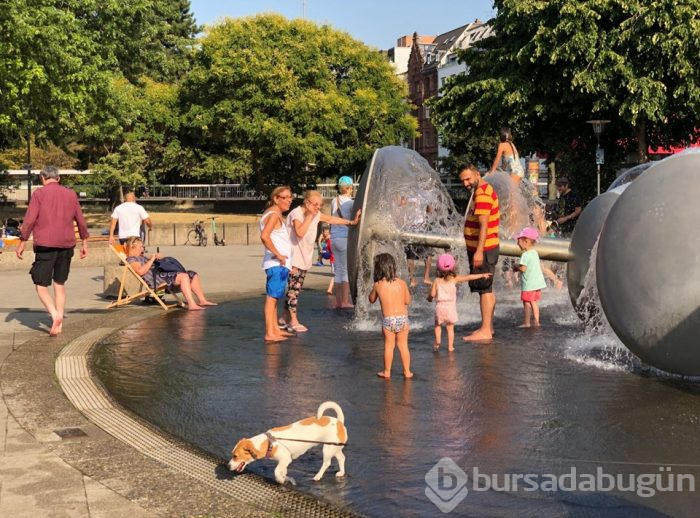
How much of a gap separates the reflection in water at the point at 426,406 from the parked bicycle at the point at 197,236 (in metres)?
20.6

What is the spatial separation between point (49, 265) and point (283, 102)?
139ft

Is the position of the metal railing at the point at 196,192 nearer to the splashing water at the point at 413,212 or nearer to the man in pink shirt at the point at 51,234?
the splashing water at the point at 413,212

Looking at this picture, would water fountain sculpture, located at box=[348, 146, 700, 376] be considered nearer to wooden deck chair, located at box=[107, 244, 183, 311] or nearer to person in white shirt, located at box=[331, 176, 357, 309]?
person in white shirt, located at box=[331, 176, 357, 309]

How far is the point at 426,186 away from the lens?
34.8 feet

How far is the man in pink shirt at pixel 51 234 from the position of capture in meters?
9.79

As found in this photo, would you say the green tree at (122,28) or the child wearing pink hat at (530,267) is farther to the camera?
the green tree at (122,28)

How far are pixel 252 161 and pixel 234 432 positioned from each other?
48034 mm

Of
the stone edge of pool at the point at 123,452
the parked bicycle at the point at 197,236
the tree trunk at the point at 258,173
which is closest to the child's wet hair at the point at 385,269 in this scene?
the stone edge of pool at the point at 123,452

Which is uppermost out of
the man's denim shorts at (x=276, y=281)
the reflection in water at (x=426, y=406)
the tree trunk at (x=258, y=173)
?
the tree trunk at (x=258, y=173)

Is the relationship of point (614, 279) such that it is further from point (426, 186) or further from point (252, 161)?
point (252, 161)

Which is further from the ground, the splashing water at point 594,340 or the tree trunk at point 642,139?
the tree trunk at point 642,139

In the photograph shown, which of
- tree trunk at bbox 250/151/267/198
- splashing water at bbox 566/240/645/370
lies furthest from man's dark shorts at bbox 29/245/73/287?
tree trunk at bbox 250/151/267/198

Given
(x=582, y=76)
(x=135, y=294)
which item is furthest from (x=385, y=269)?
(x=582, y=76)

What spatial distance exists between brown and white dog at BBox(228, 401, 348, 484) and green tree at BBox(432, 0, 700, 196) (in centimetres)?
2930
